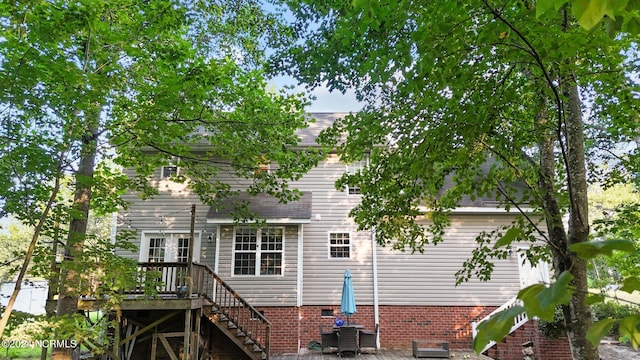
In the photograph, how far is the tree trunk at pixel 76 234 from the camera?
5184 mm

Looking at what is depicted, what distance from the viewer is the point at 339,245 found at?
474 inches

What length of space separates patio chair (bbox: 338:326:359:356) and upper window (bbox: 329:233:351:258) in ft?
8.29

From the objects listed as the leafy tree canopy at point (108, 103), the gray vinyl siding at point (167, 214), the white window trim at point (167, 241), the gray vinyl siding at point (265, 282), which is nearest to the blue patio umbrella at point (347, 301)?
the gray vinyl siding at point (265, 282)

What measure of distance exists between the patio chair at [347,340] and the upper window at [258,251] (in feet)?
8.47

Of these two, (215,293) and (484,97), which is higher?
(484,97)

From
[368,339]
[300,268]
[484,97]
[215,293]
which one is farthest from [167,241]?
[484,97]

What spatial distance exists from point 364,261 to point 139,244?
7.05 m

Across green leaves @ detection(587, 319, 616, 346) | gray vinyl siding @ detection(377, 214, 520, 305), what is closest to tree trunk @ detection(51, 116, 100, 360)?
green leaves @ detection(587, 319, 616, 346)

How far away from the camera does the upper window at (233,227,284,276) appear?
37.2 feet

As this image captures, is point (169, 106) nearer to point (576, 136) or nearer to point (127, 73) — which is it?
point (127, 73)

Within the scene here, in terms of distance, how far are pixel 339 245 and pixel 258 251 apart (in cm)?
257

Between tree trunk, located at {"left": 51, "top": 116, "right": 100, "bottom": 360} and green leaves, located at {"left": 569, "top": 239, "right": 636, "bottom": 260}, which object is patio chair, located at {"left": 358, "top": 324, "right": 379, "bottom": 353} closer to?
tree trunk, located at {"left": 51, "top": 116, "right": 100, "bottom": 360}

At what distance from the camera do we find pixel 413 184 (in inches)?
216

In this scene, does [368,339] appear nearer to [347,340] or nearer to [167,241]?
[347,340]
